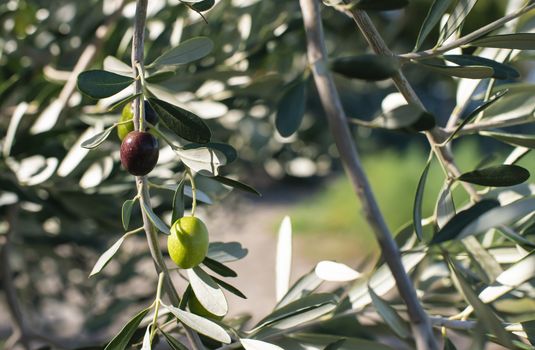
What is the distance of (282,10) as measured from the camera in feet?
3.24

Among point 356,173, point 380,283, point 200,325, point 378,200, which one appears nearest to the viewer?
point 356,173

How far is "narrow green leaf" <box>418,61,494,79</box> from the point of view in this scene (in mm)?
436

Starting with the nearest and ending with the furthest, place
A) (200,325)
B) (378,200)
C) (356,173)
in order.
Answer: (356,173)
(200,325)
(378,200)

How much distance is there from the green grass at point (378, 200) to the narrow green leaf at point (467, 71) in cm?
462

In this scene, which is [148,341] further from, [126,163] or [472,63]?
[472,63]

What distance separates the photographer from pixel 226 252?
519 millimetres

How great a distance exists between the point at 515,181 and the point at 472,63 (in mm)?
94

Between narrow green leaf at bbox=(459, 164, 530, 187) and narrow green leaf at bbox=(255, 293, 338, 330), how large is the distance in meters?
0.15

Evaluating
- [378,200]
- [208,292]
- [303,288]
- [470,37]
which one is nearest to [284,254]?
[303,288]

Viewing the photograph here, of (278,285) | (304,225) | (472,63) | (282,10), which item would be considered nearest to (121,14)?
(282,10)

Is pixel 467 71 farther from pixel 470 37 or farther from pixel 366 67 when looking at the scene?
pixel 366 67

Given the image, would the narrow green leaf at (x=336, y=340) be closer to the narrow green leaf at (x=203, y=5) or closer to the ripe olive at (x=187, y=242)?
the ripe olive at (x=187, y=242)

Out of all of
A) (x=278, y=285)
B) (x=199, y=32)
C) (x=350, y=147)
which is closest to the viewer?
(x=350, y=147)

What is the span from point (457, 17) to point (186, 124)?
21 centimetres
